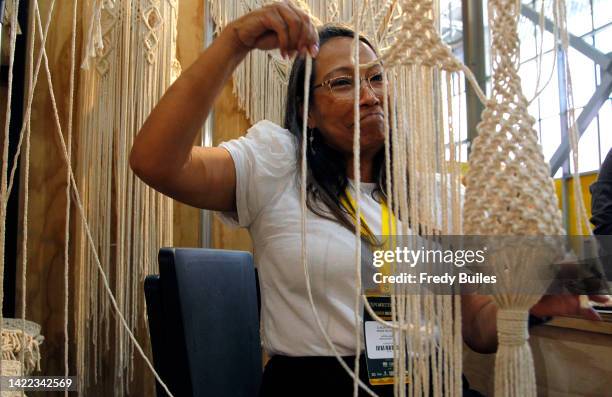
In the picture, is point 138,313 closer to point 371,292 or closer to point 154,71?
point 154,71

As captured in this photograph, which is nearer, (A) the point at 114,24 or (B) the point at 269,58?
(A) the point at 114,24

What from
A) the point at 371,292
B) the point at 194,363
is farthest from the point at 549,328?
the point at 194,363

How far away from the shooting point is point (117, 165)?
1362mm

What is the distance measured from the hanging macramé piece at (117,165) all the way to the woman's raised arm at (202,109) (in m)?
0.65

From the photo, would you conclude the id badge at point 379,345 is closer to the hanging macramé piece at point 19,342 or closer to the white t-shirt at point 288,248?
the white t-shirt at point 288,248

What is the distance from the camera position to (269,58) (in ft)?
5.68

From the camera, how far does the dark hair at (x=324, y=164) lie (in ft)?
2.57

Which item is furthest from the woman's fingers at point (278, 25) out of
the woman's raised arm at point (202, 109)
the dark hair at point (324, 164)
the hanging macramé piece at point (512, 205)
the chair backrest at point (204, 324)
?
the chair backrest at point (204, 324)

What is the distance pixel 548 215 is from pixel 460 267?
97 mm

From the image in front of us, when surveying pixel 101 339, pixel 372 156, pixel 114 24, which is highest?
pixel 114 24

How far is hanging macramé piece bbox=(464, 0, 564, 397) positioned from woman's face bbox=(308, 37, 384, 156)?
29 centimetres

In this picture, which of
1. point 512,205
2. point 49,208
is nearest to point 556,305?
point 512,205

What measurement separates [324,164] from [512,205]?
445mm

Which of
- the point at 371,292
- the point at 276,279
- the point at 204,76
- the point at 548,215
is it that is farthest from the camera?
the point at 276,279
